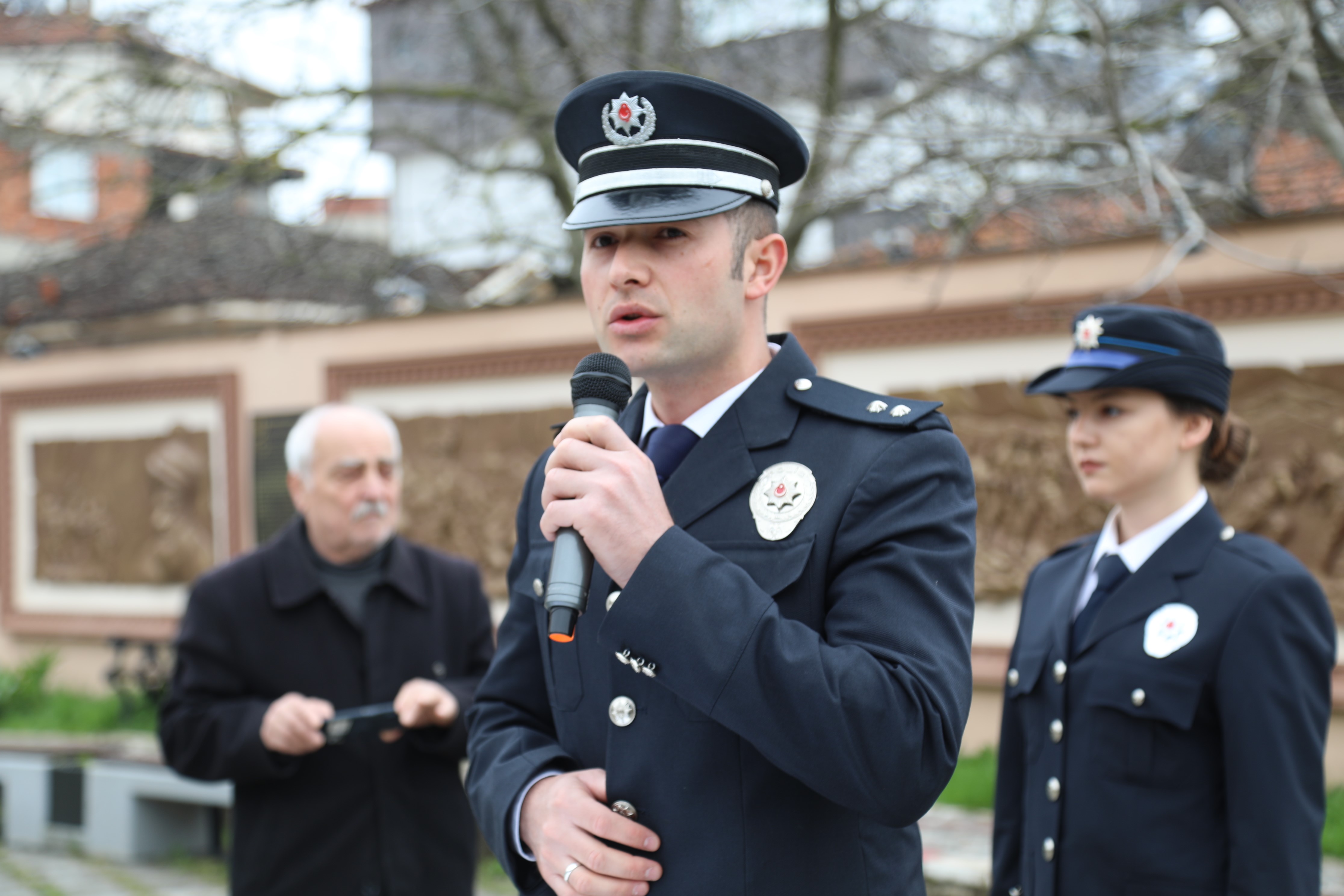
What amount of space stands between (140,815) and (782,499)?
6292mm

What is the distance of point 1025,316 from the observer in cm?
607

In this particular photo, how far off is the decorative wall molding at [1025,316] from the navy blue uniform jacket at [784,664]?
432 centimetres

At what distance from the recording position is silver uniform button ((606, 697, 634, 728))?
5.70 ft

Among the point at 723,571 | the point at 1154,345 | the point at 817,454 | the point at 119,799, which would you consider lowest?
the point at 119,799

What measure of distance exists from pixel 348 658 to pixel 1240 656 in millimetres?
2403

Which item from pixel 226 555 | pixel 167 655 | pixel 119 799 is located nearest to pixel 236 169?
pixel 226 555

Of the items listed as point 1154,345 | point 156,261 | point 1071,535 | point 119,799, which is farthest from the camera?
point 156,261

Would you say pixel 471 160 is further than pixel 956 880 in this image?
Yes

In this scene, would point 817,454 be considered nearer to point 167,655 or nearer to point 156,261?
point 167,655

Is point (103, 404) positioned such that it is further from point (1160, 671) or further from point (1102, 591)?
point (1160, 671)

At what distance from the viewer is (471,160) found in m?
9.63

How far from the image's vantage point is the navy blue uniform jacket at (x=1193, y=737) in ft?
7.56

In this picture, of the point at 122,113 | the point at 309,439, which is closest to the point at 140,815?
the point at 309,439

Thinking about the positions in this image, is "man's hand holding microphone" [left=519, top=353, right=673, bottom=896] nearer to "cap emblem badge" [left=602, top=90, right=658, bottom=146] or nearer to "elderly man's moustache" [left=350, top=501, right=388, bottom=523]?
"cap emblem badge" [left=602, top=90, right=658, bottom=146]
